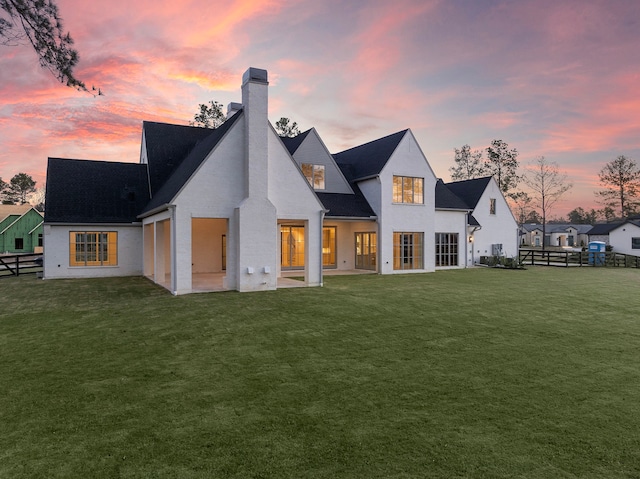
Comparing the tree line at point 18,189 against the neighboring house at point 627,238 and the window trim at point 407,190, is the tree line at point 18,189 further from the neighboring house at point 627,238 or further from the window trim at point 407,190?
the neighboring house at point 627,238

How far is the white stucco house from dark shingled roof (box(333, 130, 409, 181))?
95 mm

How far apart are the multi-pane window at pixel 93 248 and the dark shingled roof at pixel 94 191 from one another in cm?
80

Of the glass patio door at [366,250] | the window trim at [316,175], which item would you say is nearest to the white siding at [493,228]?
the glass patio door at [366,250]

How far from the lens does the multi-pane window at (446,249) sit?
24.2 metres

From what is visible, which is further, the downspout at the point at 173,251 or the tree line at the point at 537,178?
the tree line at the point at 537,178

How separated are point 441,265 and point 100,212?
63.3 feet

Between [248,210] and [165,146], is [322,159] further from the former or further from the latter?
[165,146]

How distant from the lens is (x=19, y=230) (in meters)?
43.0

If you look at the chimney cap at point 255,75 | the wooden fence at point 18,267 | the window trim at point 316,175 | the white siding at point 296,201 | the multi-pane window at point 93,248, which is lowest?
the wooden fence at point 18,267

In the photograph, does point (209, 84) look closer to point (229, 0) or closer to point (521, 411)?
point (229, 0)

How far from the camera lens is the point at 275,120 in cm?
4053

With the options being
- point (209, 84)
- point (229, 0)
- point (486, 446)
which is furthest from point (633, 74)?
point (486, 446)

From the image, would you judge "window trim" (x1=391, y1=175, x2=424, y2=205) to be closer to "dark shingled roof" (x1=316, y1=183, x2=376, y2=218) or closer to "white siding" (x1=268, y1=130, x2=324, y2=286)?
"dark shingled roof" (x1=316, y1=183, x2=376, y2=218)

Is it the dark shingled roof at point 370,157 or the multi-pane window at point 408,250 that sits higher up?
the dark shingled roof at point 370,157
